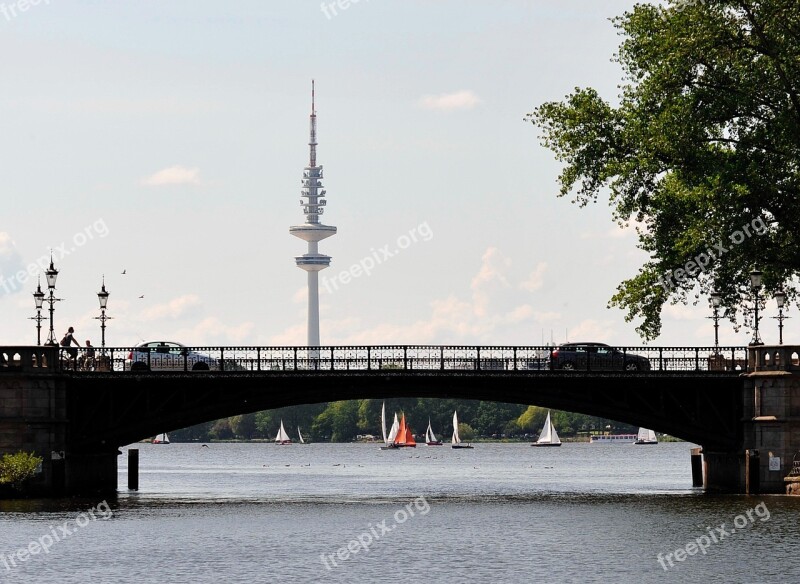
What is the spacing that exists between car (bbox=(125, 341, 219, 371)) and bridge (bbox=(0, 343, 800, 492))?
0.10 meters

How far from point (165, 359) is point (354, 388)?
9327 mm

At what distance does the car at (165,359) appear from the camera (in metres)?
80.1

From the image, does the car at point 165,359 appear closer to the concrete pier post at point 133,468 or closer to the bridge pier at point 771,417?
the concrete pier post at point 133,468

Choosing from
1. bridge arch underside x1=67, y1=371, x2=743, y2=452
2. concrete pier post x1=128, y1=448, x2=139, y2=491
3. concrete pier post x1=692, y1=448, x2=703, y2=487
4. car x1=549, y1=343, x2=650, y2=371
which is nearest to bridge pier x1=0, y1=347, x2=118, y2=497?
bridge arch underside x1=67, y1=371, x2=743, y2=452

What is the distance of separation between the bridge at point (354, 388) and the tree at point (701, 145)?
357cm

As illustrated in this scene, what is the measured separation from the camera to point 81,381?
259 ft

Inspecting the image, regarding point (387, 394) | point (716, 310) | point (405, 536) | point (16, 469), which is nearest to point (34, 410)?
point (16, 469)

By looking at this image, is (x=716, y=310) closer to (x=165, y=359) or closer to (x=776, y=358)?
(x=776, y=358)

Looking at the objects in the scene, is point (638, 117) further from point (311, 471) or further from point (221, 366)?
point (311, 471)

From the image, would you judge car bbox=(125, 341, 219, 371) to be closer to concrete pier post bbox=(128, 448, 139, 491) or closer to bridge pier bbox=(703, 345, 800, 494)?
concrete pier post bbox=(128, 448, 139, 491)

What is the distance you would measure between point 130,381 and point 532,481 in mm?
40720

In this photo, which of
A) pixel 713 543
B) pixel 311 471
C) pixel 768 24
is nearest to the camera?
pixel 713 543

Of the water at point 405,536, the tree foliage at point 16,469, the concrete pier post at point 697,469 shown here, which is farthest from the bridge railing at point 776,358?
the tree foliage at point 16,469

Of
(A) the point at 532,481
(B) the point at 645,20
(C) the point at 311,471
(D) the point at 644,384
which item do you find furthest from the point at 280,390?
(C) the point at 311,471
